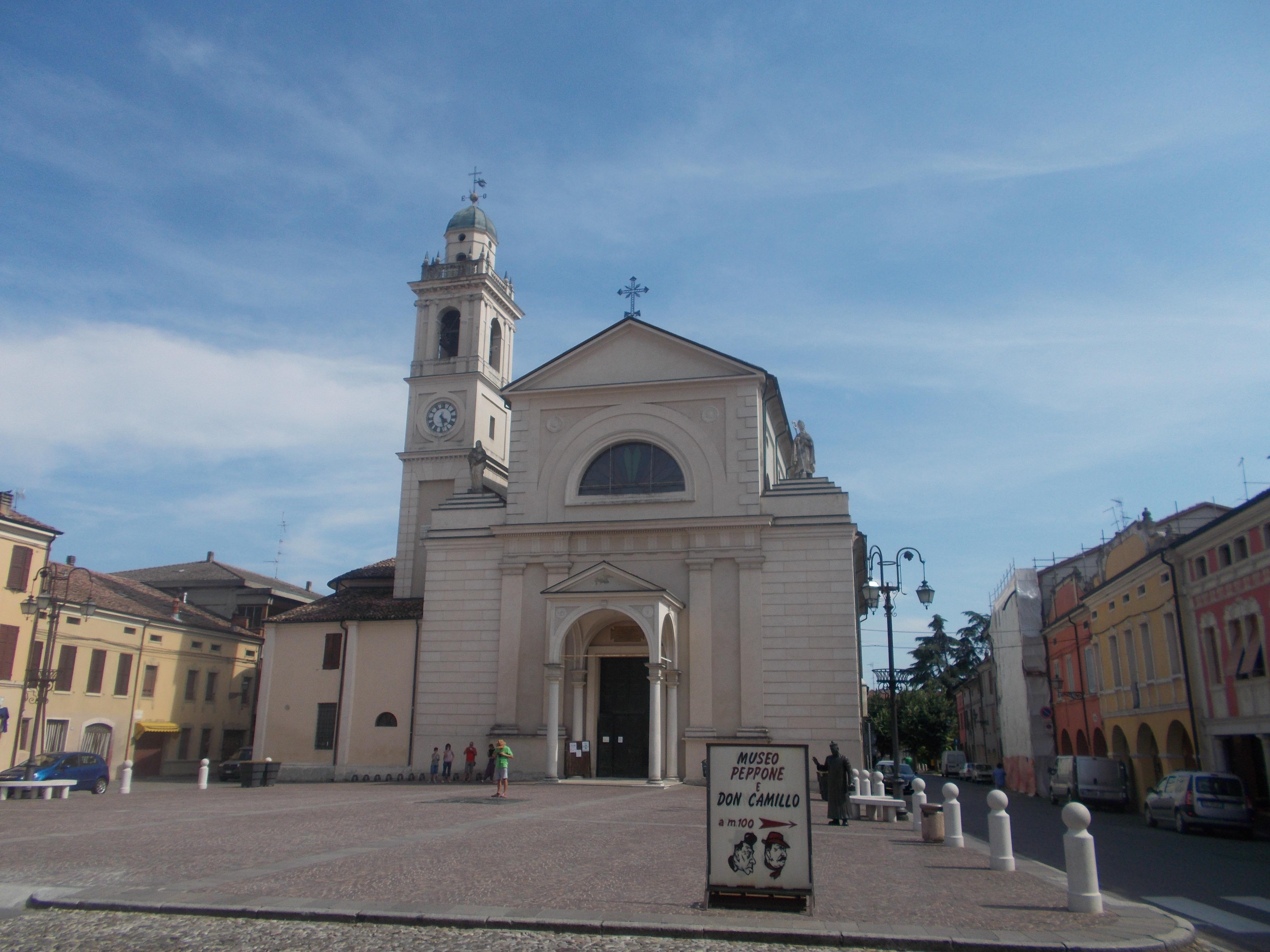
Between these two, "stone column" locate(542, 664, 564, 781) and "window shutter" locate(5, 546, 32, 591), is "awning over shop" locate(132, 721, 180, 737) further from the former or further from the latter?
"stone column" locate(542, 664, 564, 781)

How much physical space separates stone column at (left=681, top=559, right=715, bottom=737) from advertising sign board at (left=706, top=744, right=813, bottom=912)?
20884 millimetres

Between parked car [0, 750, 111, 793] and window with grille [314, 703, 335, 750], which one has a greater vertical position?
window with grille [314, 703, 335, 750]

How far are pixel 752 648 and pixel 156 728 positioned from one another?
25.5m

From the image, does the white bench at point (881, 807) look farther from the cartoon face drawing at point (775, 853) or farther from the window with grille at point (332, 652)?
the window with grille at point (332, 652)

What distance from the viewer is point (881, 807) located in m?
19.7

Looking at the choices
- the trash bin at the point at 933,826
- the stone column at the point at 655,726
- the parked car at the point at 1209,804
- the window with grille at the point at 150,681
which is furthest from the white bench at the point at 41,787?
the parked car at the point at 1209,804

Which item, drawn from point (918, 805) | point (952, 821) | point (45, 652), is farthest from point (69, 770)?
point (952, 821)

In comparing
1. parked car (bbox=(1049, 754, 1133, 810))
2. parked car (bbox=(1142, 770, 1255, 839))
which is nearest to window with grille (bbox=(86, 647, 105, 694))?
parked car (bbox=(1049, 754, 1133, 810))

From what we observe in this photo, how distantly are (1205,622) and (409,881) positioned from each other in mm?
22866

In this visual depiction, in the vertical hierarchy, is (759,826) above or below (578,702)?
below

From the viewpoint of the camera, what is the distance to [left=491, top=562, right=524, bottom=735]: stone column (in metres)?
31.0

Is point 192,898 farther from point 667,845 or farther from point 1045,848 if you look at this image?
point 1045,848

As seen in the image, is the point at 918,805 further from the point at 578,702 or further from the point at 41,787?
the point at 41,787

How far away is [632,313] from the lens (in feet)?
114
